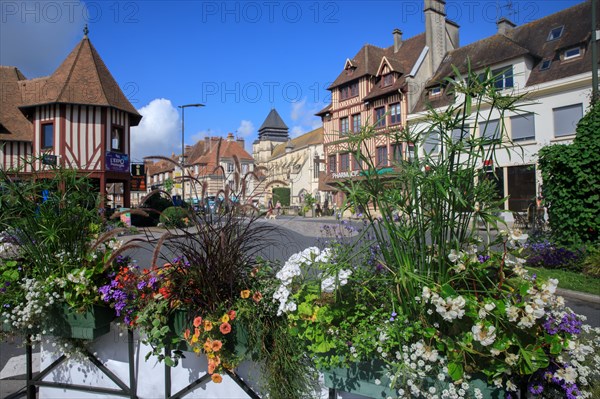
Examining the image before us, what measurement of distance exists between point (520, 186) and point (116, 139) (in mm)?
19837

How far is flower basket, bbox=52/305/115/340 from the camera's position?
250cm

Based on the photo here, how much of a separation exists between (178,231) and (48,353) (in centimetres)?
141

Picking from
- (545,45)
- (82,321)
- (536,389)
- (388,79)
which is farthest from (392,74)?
(536,389)

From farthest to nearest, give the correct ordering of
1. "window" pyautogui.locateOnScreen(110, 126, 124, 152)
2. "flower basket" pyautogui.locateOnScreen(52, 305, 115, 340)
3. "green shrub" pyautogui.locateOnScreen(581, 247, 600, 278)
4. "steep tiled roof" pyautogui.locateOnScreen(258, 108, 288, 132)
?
1. "steep tiled roof" pyautogui.locateOnScreen(258, 108, 288, 132)
2. "window" pyautogui.locateOnScreen(110, 126, 124, 152)
3. "green shrub" pyautogui.locateOnScreen(581, 247, 600, 278)
4. "flower basket" pyautogui.locateOnScreen(52, 305, 115, 340)

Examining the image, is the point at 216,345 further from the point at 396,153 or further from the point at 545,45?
the point at 545,45

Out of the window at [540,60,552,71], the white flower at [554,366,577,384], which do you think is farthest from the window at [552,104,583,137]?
the white flower at [554,366,577,384]

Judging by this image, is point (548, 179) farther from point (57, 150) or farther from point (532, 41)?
point (57, 150)

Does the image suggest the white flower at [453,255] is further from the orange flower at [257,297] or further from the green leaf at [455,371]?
the orange flower at [257,297]

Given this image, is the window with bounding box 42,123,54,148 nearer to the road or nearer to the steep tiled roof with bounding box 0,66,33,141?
the steep tiled roof with bounding box 0,66,33,141

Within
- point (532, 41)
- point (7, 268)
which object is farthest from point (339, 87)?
point (7, 268)

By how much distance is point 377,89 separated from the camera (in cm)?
2911

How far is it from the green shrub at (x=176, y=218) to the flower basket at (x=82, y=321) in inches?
27.5

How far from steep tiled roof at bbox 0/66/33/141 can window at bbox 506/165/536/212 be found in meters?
23.9

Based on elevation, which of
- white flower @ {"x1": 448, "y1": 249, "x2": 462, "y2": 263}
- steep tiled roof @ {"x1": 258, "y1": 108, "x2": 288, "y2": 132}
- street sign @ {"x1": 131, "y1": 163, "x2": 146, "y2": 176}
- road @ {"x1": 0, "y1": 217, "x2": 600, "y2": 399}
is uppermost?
steep tiled roof @ {"x1": 258, "y1": 108, "x2": 288, "y2": 132}
